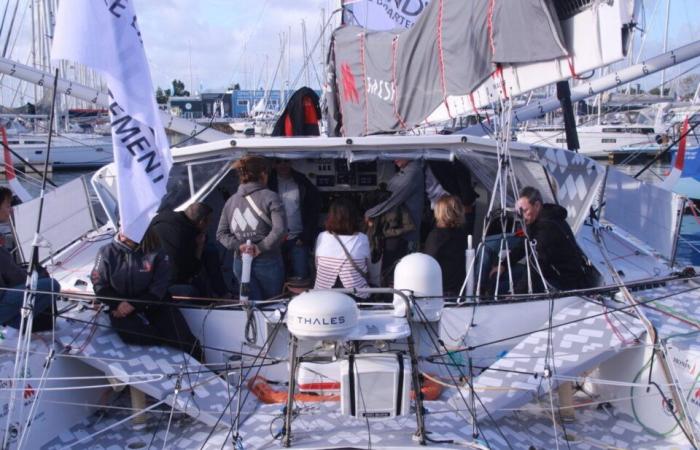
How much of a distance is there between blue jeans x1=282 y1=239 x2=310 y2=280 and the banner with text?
4.51 metres

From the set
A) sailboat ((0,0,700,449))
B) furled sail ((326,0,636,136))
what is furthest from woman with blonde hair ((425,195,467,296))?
furled sail ((326,0,636,136))

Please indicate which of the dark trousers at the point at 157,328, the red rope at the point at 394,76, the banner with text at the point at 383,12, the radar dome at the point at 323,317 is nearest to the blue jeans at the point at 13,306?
the dark trousers at the point at 157,328

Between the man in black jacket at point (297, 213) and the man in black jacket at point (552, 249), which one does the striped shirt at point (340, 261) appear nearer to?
the man in black jacket at point (297, 213)

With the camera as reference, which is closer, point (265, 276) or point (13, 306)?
point (13, 306)

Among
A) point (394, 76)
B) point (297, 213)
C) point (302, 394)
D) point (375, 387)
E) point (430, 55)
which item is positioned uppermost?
point (430, 55)

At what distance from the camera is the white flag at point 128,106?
447 centimetres

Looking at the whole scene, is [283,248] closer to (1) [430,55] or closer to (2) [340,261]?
(2) [340,261]

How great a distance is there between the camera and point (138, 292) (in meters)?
4.98

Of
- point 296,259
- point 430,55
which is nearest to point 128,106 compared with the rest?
point 296,259

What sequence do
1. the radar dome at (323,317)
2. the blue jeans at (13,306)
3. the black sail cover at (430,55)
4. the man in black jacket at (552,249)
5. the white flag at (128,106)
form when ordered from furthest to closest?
the man in black jacket at (552,249) < the black sail cover at (430,55) < the blue jeans at (13,306) < the white flag at (128,106) < the radar dome at (323,317)

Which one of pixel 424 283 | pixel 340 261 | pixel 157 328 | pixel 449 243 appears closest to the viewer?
pixel 424 283

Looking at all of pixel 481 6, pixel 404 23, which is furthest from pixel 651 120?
pixel 481 6

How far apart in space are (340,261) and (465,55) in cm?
200

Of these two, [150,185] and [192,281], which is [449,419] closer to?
[150,185]
